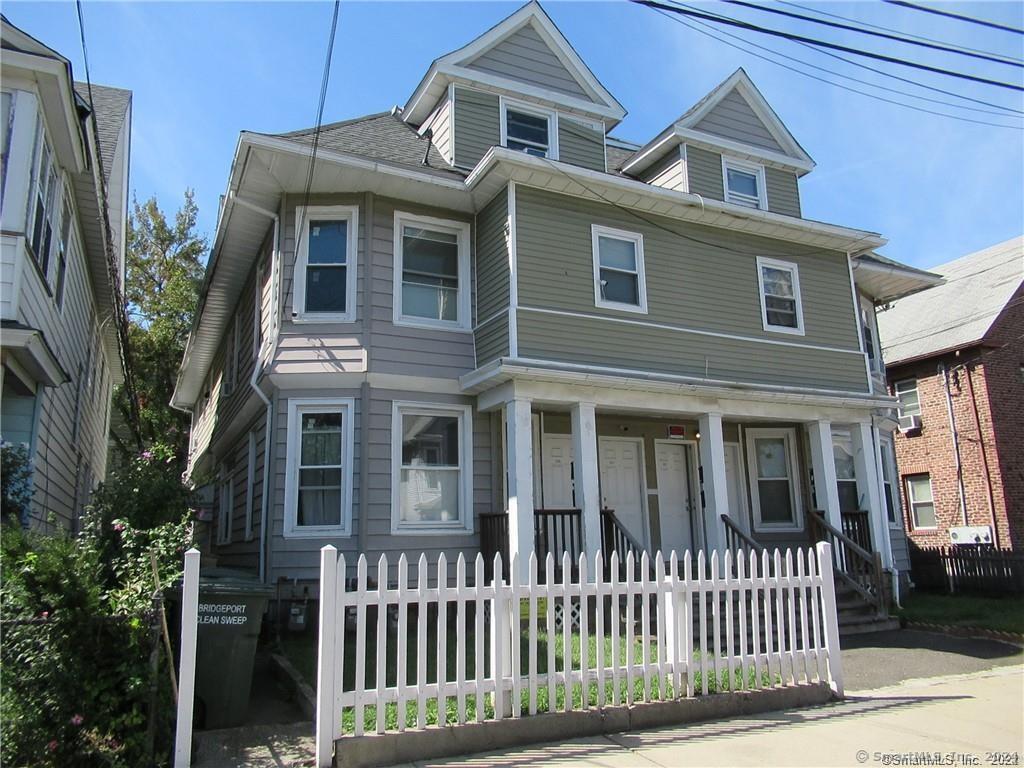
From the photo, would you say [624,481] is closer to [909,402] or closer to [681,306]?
[681,306]

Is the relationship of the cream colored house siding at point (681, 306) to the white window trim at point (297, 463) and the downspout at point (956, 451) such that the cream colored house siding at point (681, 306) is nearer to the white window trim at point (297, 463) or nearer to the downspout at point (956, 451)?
the white window trim at point (297, 463)

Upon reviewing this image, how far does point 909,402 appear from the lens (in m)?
21.2

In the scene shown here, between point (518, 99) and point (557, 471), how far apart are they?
6.50 metres

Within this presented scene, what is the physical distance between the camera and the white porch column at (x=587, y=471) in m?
10.4

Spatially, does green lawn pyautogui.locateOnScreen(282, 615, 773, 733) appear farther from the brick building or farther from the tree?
the tree

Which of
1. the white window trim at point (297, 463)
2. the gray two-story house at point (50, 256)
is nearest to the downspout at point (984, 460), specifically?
the white window trim at point (297, 463)

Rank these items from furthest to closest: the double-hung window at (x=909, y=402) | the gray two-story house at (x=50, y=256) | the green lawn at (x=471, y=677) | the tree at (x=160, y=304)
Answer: the tree at (x=160, y=304), the double-hung window at (x=909, y=402), the gray two-story house at (x=50, y=256), the green lawn at (x=471, y=677)

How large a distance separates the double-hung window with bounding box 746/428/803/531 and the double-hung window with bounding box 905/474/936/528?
862 centimetres

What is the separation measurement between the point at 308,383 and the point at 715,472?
6.40m

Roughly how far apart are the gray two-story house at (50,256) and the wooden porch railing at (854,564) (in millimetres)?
10678

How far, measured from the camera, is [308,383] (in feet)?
34.6

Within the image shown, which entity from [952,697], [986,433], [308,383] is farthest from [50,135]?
[986,433]

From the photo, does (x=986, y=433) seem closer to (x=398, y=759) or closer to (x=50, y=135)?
(x=398, y=759)

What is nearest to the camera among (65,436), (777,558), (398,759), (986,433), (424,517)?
(398,759)
